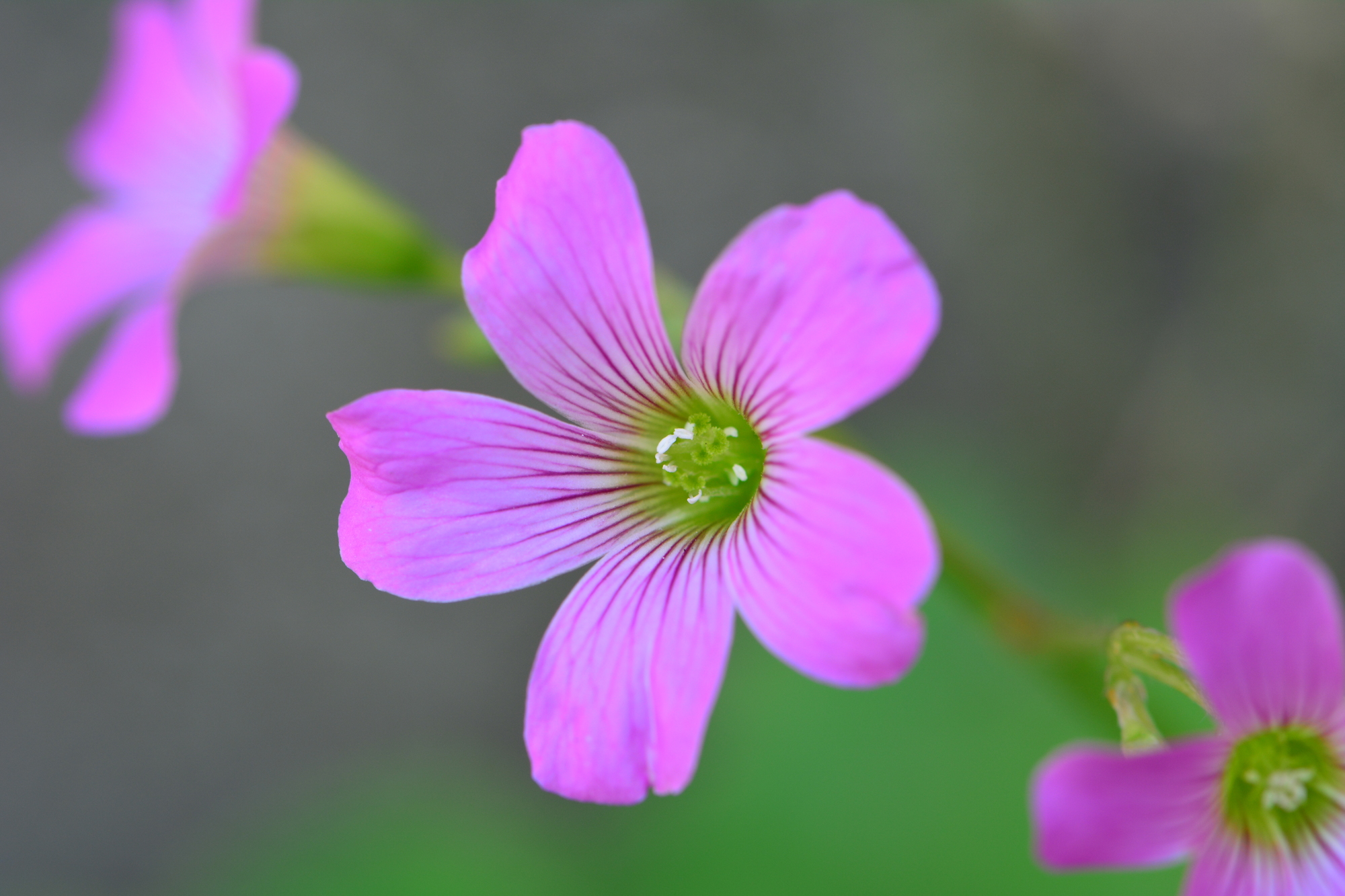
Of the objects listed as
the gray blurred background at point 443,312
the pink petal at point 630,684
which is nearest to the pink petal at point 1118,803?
the pink petal at point 630,684

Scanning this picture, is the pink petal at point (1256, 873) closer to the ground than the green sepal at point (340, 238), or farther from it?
closer to the ground

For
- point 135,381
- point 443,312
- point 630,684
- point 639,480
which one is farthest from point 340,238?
point 443,312

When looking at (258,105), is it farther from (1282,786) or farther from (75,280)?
(1282,786)

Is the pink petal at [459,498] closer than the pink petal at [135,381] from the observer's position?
Yes

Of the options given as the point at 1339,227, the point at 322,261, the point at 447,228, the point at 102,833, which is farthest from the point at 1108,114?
the point at 102,833

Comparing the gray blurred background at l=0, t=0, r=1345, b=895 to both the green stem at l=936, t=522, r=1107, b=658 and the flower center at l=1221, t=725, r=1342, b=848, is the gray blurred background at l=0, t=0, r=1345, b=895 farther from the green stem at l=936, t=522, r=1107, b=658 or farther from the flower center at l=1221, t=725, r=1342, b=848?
the flower center at l=1221, t=725, r=1342, b=848

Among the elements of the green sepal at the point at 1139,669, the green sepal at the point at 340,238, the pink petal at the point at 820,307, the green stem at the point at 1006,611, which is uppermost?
the green sepal at the point at 340,238

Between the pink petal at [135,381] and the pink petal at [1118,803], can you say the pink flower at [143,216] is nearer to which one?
the pink petal at [135,381]
